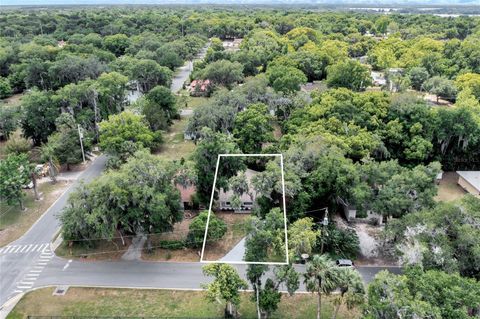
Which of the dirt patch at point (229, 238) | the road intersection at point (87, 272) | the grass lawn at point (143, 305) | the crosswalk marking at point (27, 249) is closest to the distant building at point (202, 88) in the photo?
the dirt patch at point (229, 238)

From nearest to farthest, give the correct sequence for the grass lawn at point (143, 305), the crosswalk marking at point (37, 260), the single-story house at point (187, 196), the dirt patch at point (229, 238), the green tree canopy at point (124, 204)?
the grass lawn at point (143, 305), the crosswalk marking at point (37, 260), the green tree canopy at point (124, 204), the dirt patch at point (229, 238), the single-story house at point (187, 196)

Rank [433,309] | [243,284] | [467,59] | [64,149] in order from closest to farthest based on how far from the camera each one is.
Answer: [433,309] < [243,284] < [64,149] < [467,59]

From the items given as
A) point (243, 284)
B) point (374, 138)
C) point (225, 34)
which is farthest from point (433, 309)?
point (225, 34)

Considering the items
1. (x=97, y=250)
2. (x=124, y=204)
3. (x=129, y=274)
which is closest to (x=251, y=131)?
(x=124, y=204)

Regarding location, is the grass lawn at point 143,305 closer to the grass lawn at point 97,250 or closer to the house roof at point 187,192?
the grass lawn at point 97,250

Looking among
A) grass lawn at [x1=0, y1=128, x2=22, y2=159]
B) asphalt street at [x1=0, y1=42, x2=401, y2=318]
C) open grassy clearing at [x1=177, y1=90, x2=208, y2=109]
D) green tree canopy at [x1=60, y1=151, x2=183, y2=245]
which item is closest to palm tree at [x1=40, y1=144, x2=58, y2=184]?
grass lawn at [x1=0, y1=128, x2=22, y2=159]

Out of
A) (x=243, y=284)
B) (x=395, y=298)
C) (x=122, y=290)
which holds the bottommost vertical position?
(x=122, y=290)

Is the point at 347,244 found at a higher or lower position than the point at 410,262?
lower

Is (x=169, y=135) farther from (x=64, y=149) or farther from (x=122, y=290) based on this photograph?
(x=122, y=290)
